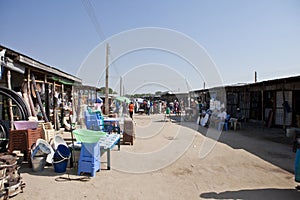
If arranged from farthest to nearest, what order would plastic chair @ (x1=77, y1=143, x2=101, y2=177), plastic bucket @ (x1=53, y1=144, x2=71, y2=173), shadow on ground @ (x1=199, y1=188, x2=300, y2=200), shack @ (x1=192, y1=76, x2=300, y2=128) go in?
shack @ (x1=192, y1=76, x2=300, y2=128) → plastic bucket @ (x1=53, y1=144, x2=71, y2=173) → plastic chair @ (x1=77, y1=143, x2=101, y2=177) → shadow on ground @ (x1=199, y1=188, x2=300, y2=200)

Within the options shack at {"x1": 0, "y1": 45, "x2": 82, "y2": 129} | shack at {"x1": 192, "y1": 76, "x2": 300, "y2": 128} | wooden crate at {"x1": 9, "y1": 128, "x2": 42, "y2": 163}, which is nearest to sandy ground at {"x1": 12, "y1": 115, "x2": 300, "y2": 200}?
wooden crate at {"x1": 9, "y1": 128, "x2": 42, "y2": 163}

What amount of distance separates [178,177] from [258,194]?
165 cm

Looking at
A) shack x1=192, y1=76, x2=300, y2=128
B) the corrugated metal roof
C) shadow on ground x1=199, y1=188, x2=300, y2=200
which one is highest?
the corrugated metal roof

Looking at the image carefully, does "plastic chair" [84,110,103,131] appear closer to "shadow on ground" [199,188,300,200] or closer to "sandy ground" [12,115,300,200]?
"sandy ground" [12,115,300,200]

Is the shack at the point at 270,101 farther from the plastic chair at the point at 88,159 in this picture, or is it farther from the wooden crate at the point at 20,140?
the wooden crate at the point at 20,140

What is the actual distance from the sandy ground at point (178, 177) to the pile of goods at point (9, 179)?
0.14 m

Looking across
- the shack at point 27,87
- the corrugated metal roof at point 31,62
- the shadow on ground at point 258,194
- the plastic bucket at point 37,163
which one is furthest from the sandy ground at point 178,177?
the corrugated metal roof at point 31,62

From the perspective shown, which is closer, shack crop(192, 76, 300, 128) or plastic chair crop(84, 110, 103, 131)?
plastic chair crop(84, 110, 103, 131)

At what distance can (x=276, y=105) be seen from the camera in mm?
14414

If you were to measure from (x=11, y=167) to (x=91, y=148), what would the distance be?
155cm

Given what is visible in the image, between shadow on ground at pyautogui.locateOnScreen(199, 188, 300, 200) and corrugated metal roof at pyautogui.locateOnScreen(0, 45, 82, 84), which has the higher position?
corrugated metal roof at pyautogui.locateOnScreen(0, 45, 82, 84)

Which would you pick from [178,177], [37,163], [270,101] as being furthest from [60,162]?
[270,101]

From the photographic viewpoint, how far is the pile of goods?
377 centimetres

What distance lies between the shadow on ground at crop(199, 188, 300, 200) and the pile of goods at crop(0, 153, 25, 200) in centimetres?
330
